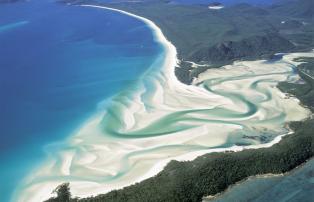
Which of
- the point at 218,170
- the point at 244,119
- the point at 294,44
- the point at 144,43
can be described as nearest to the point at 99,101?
the point at 244,119

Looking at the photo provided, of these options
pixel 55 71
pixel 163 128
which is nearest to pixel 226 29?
pixel 55 71

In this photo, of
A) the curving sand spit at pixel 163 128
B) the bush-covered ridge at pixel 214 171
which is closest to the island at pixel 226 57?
the bush-covered ridge at pixel 214 171

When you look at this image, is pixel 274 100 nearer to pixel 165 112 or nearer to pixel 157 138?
pixel 165 112

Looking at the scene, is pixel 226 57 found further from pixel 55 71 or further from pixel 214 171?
pixel 214 171

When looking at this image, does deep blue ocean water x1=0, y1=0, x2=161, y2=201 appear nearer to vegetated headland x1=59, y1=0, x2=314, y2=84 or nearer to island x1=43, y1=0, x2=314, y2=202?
vegetated headland x1=59, y1=0, x2=314, y2=84

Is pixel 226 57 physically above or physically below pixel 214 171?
below

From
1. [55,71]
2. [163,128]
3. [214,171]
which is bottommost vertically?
[55,71]

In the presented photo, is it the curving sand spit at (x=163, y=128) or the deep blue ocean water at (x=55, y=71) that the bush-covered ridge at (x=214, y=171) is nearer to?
the curving sand spit at (x=163, y=128)
